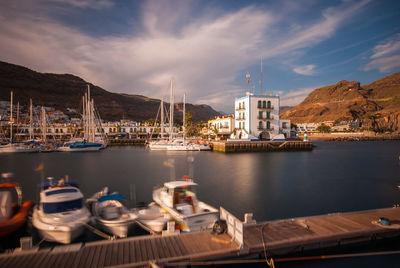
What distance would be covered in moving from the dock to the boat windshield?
11.1 ft

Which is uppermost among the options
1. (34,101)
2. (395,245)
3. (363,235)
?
(34,101)

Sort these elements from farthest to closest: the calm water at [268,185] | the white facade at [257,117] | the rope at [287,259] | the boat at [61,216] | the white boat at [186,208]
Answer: the white facade at [257,117]
the calm water at [268,185]
the white boat at [186,208]
the boat at [61,216]
the rope at [287,259]

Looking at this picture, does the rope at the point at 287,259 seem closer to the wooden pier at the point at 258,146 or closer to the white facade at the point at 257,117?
the wooden pier at the point at 258,146

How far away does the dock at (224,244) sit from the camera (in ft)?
29.9

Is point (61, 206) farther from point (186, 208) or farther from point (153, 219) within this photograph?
point (186, 208)

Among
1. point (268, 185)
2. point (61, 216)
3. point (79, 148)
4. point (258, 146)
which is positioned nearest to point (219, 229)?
point (61, 216)

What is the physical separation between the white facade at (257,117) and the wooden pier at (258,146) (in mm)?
3270

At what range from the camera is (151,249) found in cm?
997

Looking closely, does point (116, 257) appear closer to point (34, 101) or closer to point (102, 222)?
point (102, 222)

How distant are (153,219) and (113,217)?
2322 millimetres

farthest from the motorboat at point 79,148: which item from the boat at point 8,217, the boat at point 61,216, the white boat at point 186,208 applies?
the white boat at point 186,208

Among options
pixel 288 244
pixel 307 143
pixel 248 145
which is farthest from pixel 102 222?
pixel 307 143

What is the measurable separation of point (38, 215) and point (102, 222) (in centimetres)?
356

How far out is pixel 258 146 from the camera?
200 ft
